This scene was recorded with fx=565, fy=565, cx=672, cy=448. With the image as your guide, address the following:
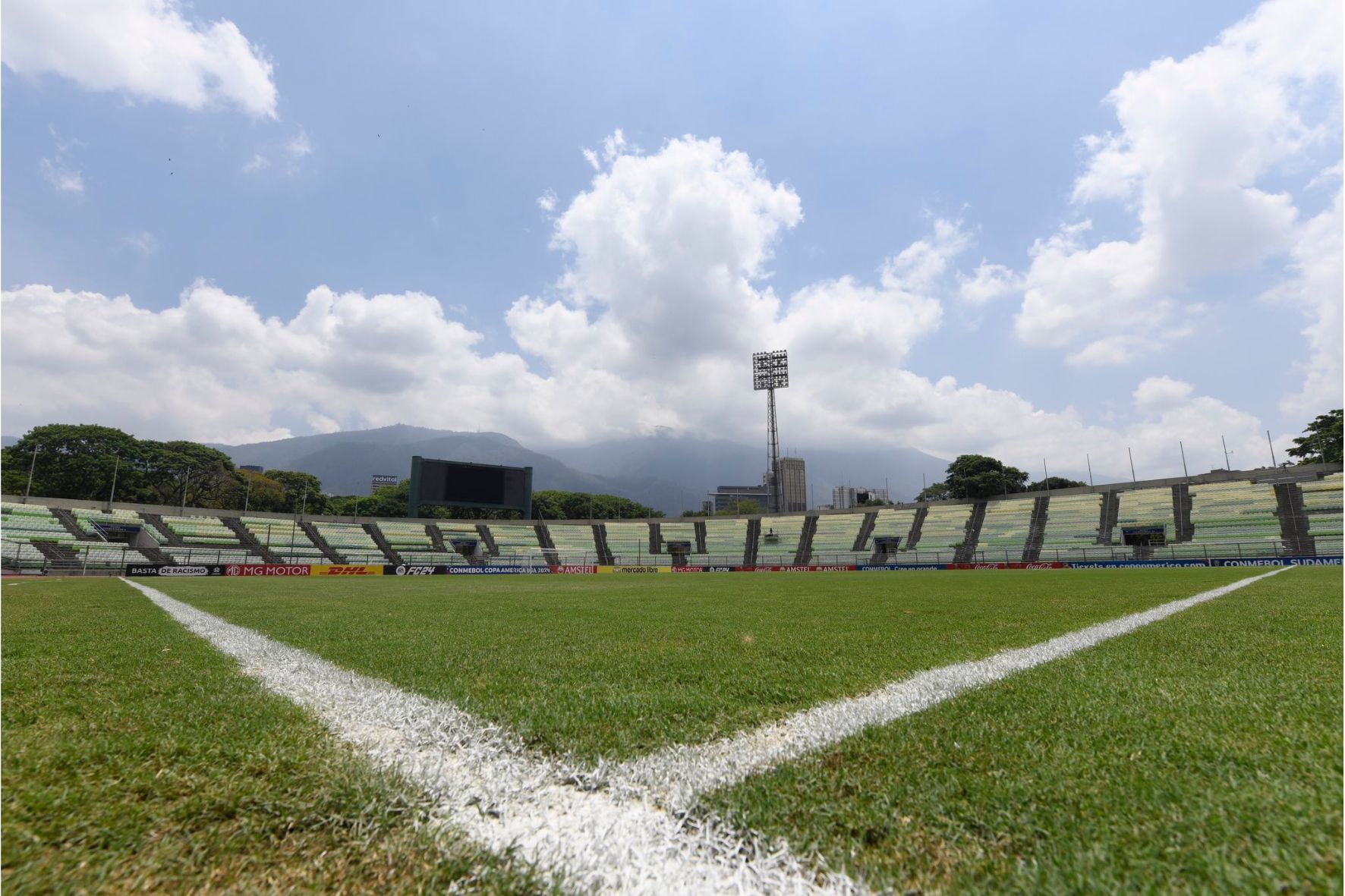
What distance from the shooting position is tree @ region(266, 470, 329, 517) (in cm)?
6506

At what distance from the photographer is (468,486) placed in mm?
41031

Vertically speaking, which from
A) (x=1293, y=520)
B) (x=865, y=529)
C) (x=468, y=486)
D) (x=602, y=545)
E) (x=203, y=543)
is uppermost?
(x=468, y=486)

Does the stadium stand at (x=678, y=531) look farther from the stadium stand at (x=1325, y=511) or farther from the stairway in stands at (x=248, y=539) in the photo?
the stadium stand at (x=1325, y=511)

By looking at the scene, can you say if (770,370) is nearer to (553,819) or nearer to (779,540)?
(779,540)

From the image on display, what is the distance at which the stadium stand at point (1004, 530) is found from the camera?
1371 inches

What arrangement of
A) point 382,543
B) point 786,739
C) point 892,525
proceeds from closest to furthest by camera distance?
1. point 786,739
2. point 382,543
3. point 892,525

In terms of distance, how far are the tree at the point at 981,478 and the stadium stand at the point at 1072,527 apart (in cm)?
1829

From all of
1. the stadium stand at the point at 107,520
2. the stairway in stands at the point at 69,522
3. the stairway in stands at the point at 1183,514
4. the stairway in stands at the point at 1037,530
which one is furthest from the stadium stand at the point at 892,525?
the stairway in stands at the point at 69,522

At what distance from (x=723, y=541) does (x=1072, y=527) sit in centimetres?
2416

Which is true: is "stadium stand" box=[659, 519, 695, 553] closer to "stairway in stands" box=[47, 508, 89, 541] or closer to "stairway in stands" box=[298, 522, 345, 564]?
"stairway in stands" box=[298, 522, 345, 564]

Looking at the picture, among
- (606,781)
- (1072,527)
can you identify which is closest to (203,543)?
(606,781)

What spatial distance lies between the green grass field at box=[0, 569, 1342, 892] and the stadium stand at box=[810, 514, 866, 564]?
36021 mm

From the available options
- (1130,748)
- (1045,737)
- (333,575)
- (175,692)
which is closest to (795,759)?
(1045,737)

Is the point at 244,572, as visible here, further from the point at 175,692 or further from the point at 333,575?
the point at 175,692
